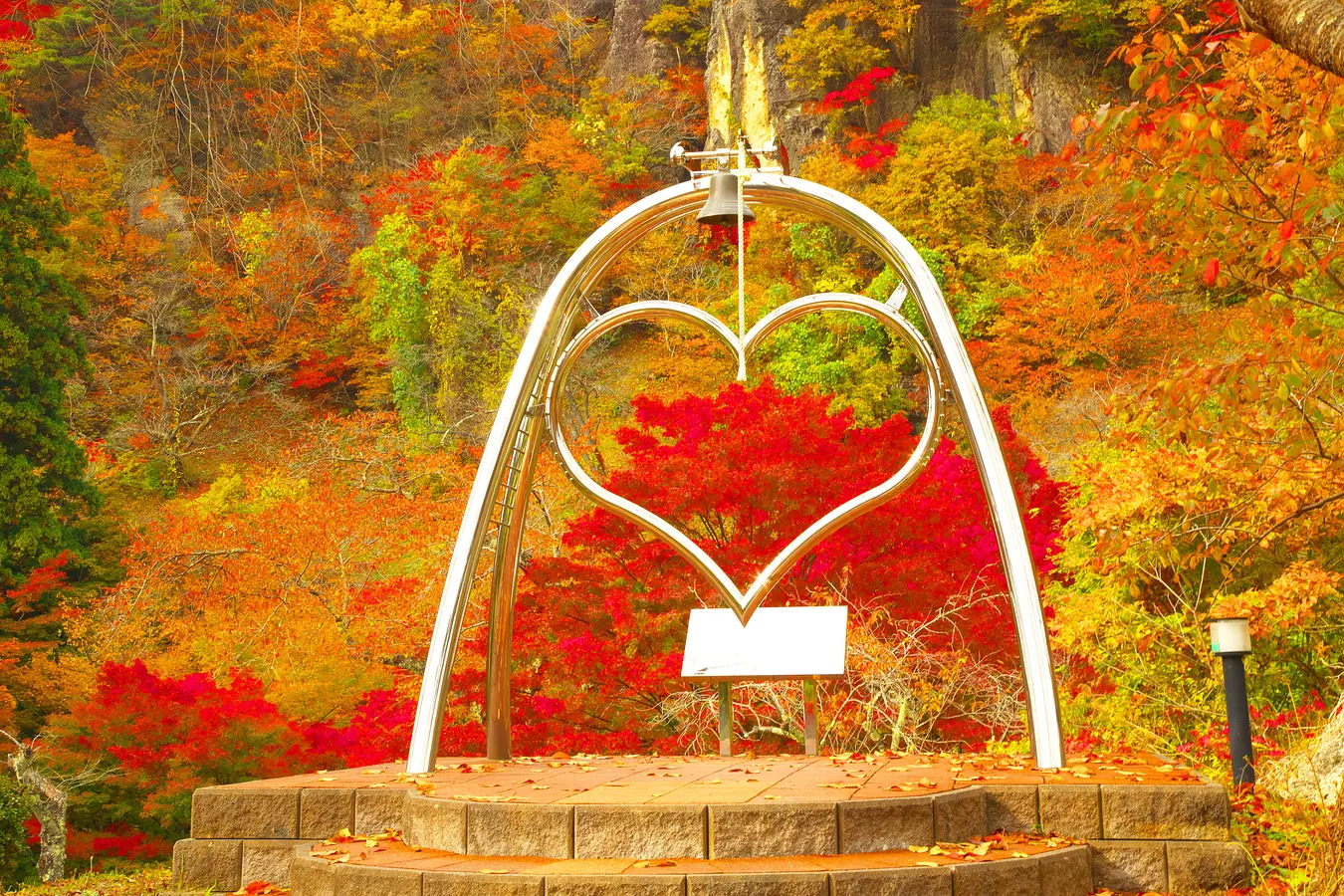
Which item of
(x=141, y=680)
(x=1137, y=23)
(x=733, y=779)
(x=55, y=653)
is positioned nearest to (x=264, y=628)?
(x=55, y=653)

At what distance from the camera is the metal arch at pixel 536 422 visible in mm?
4594

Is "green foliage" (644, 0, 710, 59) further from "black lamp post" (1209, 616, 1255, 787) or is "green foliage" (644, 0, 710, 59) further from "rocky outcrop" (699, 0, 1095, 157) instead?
"black lamp post" (1209, 616, 1255, 787)

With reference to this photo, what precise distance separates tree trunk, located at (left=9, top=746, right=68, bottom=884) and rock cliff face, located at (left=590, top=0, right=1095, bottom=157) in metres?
14.9

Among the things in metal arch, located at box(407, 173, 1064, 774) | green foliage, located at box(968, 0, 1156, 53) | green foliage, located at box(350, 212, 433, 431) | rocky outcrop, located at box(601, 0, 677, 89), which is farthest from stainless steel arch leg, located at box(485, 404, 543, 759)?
rocky outcrop, located at box(601, 0, 677, 89)

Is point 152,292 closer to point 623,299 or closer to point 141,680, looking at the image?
point 623,299

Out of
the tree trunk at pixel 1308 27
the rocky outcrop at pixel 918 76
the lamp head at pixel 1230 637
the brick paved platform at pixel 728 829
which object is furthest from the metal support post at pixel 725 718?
the rocky outcrop at pixel 918 76

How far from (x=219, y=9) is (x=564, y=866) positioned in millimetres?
24278

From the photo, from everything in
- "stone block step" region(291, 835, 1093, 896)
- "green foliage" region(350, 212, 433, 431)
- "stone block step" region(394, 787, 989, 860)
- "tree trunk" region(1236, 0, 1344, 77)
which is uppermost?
"green foliage" region(350, 212, 433, 431)

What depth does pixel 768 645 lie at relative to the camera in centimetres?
528

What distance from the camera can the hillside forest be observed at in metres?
6.57

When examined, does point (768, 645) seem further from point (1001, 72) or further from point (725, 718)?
point (1001, 72)

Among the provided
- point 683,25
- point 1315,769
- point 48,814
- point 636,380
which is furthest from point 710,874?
point 683,25

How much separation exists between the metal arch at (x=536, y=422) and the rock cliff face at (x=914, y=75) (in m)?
14.3

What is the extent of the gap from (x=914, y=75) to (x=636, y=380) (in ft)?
27.2
